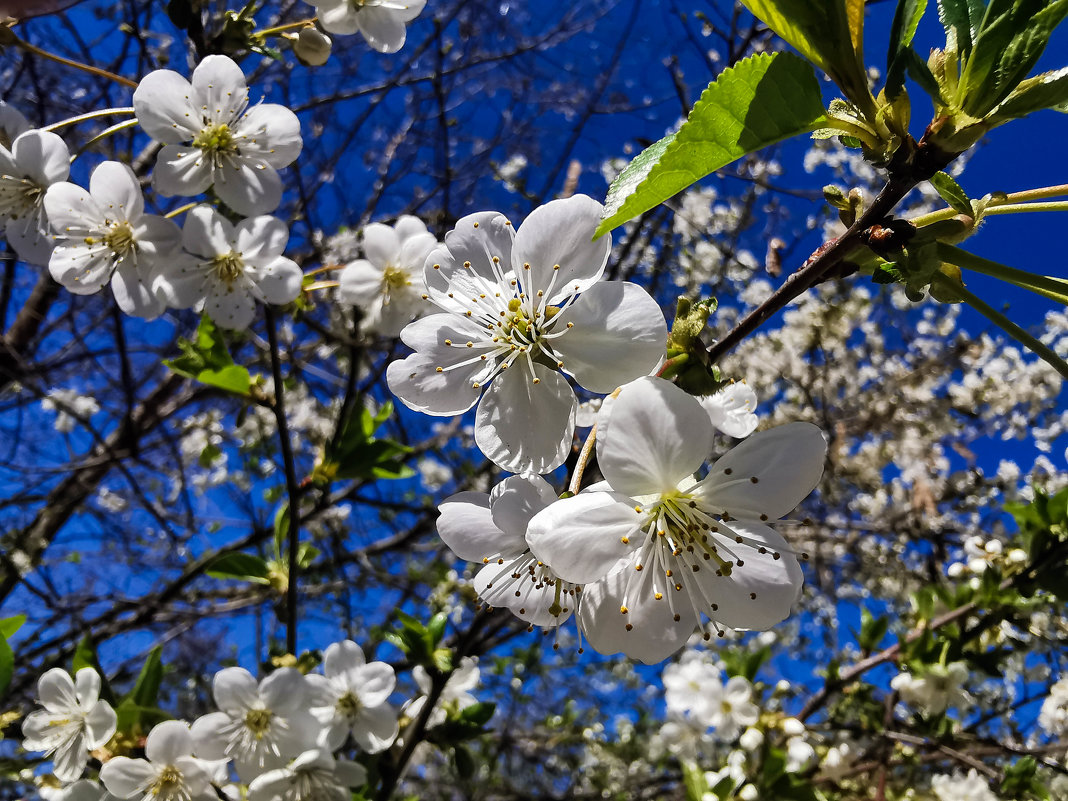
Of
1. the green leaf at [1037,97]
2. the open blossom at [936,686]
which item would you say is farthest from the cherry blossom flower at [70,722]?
the open blossom at [936,686]

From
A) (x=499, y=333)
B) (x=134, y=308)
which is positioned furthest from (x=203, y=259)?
(x=499, y=333)

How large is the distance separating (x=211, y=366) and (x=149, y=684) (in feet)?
2.39

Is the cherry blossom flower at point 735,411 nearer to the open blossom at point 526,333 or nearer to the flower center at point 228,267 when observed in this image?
the open blossom at point 526,333

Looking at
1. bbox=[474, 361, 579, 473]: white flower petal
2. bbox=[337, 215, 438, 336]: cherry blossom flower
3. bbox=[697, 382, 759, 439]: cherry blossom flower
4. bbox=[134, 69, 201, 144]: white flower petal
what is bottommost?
bbox=[474, 361, 579, 473]: white flower petal

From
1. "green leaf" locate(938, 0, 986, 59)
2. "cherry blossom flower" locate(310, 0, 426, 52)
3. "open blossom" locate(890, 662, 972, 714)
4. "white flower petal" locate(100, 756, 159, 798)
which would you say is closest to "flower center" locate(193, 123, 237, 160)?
"cherry blossom flower" locate(310, 0, 426, 52)

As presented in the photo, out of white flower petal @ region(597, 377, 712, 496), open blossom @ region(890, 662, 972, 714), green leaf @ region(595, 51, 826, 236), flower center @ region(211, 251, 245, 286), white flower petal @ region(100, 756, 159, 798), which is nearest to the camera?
green leaf @ region(595, 51, 826, 236)

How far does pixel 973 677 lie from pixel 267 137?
9.43ft

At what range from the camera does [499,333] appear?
988mm

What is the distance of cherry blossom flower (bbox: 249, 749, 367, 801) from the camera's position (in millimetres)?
1366

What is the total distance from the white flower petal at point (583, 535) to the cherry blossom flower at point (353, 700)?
1.04m

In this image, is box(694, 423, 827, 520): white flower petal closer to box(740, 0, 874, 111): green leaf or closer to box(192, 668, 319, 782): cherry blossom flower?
box(740, 0, 874, 111): green leaf

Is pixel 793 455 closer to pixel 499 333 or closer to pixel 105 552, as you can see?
pixel 499 333

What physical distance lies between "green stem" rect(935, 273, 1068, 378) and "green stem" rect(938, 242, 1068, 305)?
0.02 m

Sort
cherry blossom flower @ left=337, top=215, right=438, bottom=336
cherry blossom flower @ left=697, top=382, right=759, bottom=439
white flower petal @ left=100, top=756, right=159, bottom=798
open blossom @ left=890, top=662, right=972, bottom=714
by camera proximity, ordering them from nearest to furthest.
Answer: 1. cherry blossom flower @ left=697, top=382, right=759, bottom=439
2. white flower petal @ left=100, top=756, right=159, bottom=798
3. cherry blossom flower @ left=337, top=215, right=438, bottom=336
4. open blossom @ left=890, top=662, right=972, bottom=714
